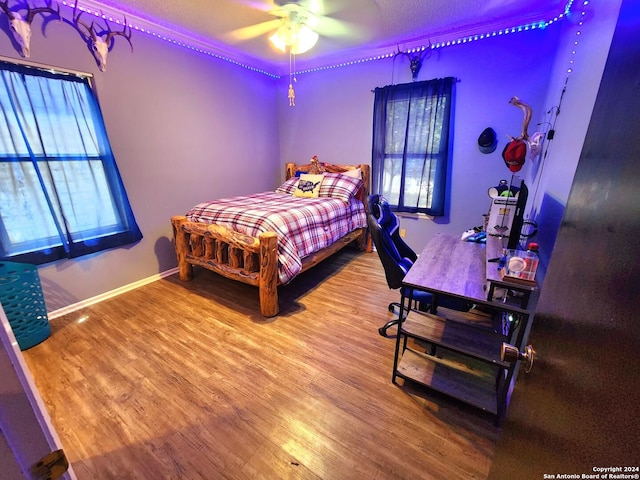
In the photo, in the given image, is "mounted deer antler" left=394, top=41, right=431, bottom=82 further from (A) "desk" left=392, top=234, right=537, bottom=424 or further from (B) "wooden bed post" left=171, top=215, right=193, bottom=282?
(B) "wooden bed post" left=171, top=215, right=193, bottom=282

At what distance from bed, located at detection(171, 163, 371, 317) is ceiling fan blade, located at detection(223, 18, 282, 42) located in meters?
1.64

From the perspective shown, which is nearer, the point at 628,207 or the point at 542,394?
the point at 628,207

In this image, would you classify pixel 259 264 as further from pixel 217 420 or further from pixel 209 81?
pixel 209 81

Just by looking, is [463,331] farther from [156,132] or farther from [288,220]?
[156,132]

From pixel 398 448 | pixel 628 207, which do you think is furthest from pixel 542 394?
pixel 398 448

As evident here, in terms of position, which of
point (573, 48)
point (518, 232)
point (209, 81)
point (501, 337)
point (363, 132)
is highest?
point (209, 81)

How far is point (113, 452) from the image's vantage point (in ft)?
4.08

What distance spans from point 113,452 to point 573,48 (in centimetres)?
345

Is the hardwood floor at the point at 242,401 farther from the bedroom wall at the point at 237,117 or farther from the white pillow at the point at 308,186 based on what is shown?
the white pillow at the point at 308,186

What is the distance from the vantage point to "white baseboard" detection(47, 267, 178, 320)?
229 centimetres

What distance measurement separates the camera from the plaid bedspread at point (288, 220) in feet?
7.54

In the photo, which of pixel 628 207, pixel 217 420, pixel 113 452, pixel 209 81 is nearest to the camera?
pixel 628 207

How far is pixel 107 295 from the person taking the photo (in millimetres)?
2580

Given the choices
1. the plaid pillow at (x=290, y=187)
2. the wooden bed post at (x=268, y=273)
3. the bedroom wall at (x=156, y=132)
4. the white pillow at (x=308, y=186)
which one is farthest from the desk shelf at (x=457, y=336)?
the bedroom wall at (x=156, y=132)
